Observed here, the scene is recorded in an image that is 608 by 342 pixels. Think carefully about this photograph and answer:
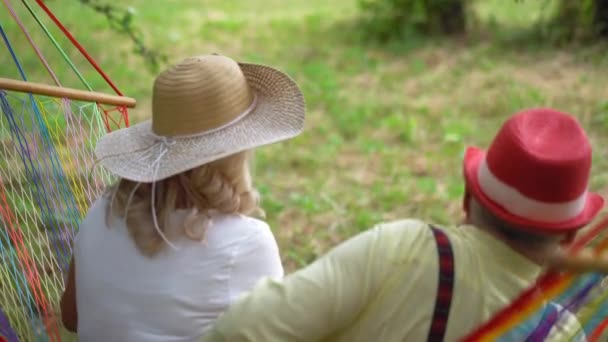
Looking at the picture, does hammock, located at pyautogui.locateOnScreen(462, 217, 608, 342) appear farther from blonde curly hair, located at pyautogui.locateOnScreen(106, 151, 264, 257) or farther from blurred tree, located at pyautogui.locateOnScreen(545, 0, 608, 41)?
blurred tree, located at pyautogui.locateOnScreen(545, 0, 608, 41)

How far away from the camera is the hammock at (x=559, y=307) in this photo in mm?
978

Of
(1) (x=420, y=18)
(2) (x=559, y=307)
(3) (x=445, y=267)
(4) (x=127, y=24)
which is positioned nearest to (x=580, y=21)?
(1) (x=420, y=18)

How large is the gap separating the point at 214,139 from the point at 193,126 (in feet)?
0.15

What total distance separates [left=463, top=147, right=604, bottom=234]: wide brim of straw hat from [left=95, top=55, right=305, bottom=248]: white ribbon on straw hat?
373 mm

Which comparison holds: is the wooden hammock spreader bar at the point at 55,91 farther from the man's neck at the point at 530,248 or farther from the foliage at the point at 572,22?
the foliage at the point at 572,22

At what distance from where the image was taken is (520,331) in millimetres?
1084

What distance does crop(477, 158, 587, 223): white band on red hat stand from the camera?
1.03 m

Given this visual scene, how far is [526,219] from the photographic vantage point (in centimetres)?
103

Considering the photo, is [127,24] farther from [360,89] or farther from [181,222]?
[360,89]

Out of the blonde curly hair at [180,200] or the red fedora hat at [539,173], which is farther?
the blonde curly hair at [180,200]

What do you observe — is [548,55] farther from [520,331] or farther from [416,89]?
[520,331]

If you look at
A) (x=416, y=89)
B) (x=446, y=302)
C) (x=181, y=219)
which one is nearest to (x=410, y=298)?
(x=446, y=302)

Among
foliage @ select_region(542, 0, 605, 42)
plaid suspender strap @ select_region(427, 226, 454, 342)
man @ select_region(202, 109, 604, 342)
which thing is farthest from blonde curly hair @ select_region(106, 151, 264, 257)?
foliage @ select_region(542, 0, 605, 42)

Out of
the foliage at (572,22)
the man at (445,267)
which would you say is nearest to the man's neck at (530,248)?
the man at (445,267)
